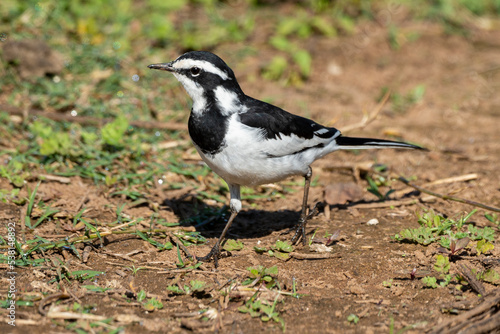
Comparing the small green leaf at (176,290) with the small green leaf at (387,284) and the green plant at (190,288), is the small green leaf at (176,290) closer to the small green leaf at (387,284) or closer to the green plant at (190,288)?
the green plant at (190,288)

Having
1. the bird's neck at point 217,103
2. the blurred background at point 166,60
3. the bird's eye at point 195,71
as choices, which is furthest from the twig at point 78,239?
the bird's eye at point 195,71

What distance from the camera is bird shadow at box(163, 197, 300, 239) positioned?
17.4 ft

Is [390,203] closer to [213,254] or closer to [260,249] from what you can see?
[260,249]

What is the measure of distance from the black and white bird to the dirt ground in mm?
547

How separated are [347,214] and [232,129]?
173 cm

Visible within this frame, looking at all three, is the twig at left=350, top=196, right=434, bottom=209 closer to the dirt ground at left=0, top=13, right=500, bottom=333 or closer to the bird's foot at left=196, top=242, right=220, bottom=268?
the dirt ground at left=0, top=13, right=500, bottom=333

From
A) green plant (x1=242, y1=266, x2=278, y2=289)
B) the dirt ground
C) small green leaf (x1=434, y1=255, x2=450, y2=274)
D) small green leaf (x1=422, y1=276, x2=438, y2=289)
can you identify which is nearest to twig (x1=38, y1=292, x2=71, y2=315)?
the dirt ground

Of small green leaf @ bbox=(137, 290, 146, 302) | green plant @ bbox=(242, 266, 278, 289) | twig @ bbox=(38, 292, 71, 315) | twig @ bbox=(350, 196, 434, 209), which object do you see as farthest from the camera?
twig @ bbox=(350, 196, 434, 209)

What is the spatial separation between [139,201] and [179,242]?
35.2 inches

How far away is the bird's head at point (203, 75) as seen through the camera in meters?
4.52

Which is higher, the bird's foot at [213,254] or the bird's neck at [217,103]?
the bird's neck at [217,103]

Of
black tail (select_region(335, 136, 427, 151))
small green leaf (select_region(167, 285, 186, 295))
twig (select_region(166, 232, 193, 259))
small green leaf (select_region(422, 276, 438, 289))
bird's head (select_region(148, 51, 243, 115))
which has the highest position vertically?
bird's head (select_region(148, 51, 243, 115))

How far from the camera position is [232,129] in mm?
4414

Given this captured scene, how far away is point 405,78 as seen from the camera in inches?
360
